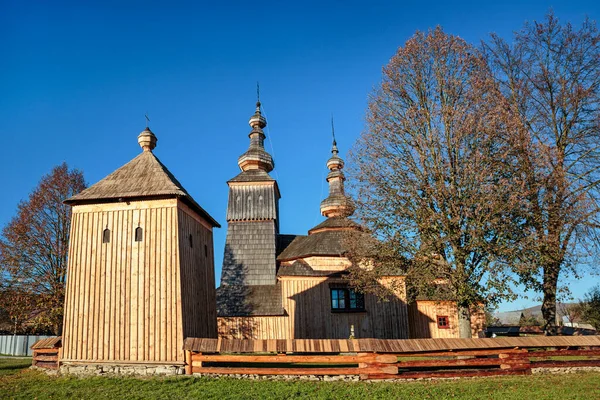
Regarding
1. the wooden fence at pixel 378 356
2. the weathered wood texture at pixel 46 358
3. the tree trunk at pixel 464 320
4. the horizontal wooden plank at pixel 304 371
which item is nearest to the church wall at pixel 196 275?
the wooden fence at pixel 378 356

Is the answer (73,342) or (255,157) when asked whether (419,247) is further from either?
(255,157)

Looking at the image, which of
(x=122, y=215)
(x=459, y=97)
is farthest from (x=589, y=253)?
(x=122, y=215)

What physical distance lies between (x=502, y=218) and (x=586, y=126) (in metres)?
7.23

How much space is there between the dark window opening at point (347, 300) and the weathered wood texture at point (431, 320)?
12.0 ft

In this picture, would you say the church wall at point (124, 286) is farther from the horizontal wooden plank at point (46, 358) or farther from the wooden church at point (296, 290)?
the wooden church at point (296, 290)

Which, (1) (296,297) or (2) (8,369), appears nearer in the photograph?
(2) (8,369)

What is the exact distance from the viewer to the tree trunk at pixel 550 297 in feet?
53.0

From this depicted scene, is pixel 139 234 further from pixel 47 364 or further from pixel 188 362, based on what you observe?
pixel 47 364

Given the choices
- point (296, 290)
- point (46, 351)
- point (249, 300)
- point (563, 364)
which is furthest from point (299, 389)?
point (249, 300)

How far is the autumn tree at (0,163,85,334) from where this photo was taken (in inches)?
845

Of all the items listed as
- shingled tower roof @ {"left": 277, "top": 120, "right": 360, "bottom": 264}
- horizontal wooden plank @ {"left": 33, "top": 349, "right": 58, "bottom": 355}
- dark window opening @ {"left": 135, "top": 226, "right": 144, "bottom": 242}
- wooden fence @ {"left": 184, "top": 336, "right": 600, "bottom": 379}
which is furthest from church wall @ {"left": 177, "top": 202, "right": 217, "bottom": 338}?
shingled tower roof @ {"left": 277, "top": 120, "right": 360, "bottom": 264}

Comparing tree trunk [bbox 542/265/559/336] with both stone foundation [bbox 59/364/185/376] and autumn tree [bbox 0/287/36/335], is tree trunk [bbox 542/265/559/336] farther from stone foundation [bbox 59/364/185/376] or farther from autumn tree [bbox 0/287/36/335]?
autumn tree [bbox 0/287/36/335]

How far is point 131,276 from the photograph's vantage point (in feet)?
46.0

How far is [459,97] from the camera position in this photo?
1609 cm
